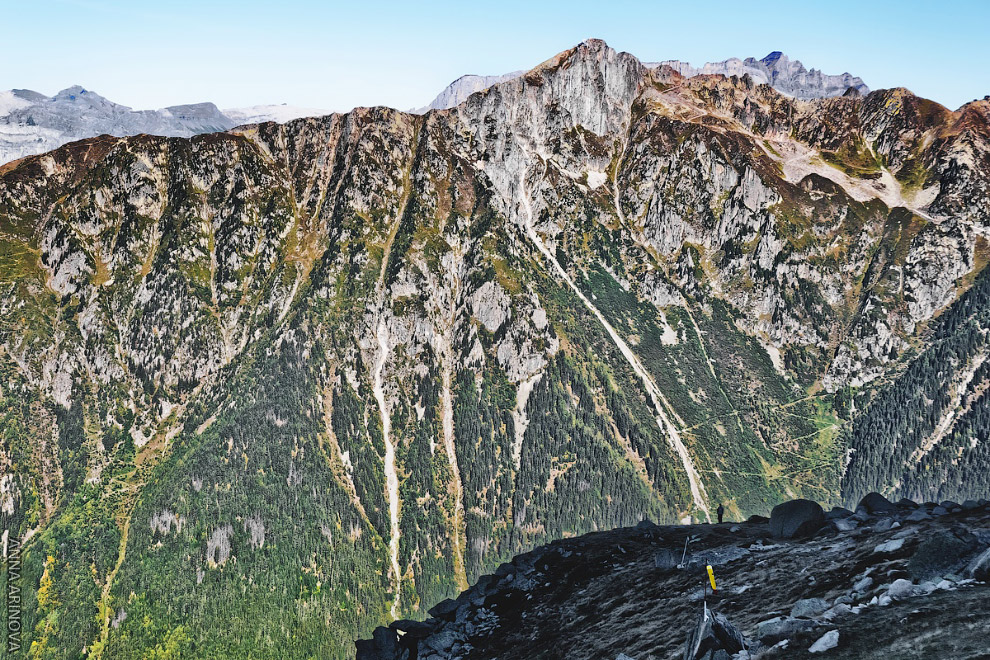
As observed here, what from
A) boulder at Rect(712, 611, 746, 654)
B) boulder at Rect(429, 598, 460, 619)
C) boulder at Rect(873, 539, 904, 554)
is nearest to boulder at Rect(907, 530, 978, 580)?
boulder at Rect(873, 539, 904, 554)

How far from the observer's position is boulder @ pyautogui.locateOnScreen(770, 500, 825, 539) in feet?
128

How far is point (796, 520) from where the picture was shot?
39.9 m

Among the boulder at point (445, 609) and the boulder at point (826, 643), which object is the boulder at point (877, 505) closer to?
the boulder at point (826, 643)

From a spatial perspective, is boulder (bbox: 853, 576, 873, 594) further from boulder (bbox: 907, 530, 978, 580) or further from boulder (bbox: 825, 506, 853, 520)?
boulder (bbox: 825, 506, 853, 520)

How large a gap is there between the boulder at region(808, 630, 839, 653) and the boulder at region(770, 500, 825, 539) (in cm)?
1578

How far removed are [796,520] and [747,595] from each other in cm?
1055

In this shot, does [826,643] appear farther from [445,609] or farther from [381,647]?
[381,647]

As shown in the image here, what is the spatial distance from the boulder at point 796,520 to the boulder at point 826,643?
51.8 ft

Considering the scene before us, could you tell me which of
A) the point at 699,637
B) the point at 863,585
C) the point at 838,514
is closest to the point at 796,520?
the point at 838,514

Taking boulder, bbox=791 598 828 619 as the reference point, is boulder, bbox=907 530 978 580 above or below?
above

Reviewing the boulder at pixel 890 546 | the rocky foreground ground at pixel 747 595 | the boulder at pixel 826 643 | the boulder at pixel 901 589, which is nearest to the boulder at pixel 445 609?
the rocky foreground ground at pixel 747 595

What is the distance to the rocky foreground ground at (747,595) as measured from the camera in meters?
23.5

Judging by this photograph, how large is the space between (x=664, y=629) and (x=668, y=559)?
8155 millimetres

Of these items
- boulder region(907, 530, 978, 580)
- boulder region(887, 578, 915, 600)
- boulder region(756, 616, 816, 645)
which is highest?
boulder region(907, 530, 978, 580)
